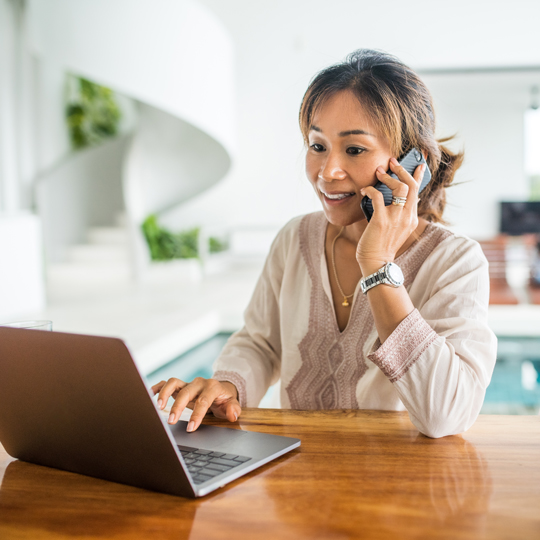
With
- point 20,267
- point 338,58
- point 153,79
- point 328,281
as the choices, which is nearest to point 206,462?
point 328,281

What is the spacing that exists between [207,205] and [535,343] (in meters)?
6.58

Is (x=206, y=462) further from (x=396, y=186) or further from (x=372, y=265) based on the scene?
(x=396, y=186)

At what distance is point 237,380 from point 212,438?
338mm

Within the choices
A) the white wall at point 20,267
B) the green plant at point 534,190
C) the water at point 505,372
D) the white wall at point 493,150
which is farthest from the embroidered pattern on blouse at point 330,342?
the green plant at point 534,190

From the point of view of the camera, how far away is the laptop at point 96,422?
0.66 metres

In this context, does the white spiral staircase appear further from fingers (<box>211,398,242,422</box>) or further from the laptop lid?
the laptop lid

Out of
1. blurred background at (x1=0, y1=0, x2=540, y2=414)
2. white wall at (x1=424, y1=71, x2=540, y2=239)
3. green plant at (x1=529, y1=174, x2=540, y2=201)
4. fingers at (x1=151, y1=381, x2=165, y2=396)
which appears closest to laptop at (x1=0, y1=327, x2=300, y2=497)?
fingers at (x1=151, y1=381, x2=165, y2=396)

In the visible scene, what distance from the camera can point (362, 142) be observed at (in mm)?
1193

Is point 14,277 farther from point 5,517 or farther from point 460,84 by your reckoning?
point 460,84

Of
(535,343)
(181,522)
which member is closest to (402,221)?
(181,522)

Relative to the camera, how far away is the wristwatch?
105cm

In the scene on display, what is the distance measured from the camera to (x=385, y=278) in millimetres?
Answer: 1054

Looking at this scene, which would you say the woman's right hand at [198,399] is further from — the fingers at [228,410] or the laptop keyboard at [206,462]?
the laptop keyboard at [206,462]

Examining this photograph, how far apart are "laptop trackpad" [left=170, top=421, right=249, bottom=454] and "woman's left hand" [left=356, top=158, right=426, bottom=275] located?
0.38 m
